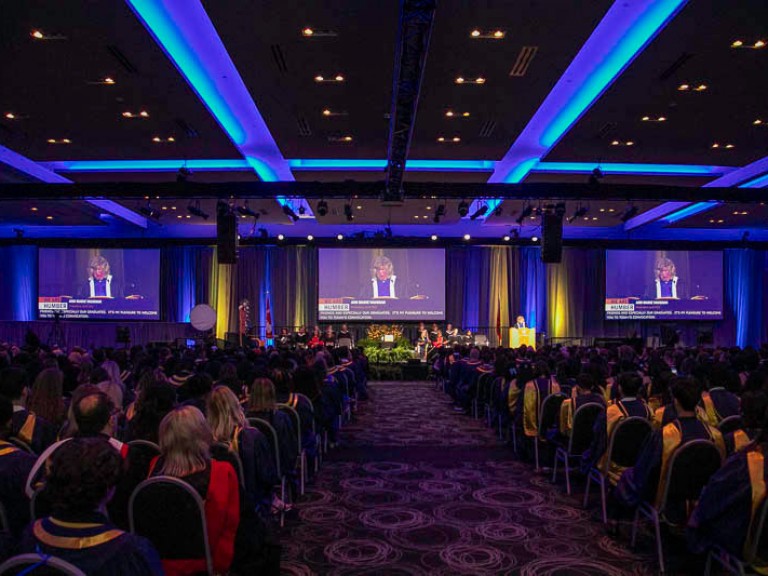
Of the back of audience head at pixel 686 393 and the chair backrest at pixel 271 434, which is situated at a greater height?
the back of audience head at pixel 686 393

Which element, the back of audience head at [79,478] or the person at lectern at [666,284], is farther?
the person at lectern at [666,284]

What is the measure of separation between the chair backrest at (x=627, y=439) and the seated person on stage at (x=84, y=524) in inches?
151

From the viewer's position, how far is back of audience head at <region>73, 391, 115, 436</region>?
3.18 m

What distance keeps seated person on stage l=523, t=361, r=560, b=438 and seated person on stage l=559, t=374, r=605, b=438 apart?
0.64 meters

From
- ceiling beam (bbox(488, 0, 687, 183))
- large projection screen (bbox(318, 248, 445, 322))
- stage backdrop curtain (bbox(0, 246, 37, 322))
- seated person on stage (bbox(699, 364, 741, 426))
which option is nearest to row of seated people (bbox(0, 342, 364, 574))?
seated person on stage (bbox(699, 364, 741, 426))

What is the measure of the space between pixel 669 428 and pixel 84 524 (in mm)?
3401

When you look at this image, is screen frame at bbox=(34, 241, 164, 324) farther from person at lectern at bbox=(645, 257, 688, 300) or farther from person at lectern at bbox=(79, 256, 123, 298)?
person at lectern at bbox=(645, 257, 688, 300)

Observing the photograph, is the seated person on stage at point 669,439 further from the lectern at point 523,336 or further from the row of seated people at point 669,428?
the lectern at point 523,336

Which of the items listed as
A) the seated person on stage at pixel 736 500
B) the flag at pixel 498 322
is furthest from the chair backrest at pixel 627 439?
the flag at pixel 498 322

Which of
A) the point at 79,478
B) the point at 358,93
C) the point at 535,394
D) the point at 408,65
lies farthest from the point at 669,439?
the point at 358,93

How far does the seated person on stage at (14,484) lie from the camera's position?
9.02 feet

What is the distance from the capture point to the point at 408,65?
7531 mm

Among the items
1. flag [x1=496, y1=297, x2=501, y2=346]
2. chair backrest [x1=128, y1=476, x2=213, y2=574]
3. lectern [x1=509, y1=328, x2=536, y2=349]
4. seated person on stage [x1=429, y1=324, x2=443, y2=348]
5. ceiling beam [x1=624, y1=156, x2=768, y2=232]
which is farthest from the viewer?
flag [x1=496, y1=297, x2=501, y2=346]

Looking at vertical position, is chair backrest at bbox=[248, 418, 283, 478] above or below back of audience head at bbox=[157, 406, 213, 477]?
below
